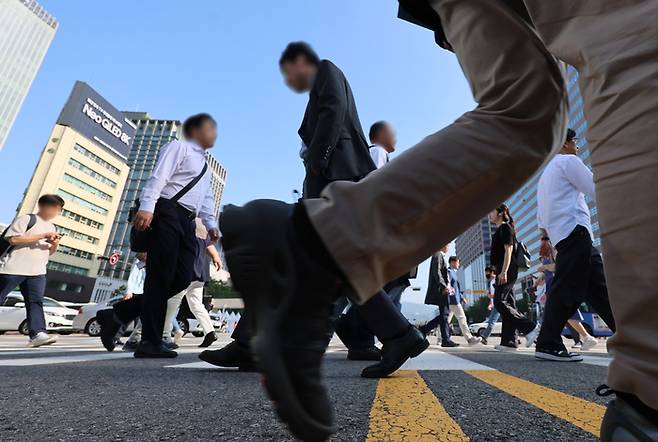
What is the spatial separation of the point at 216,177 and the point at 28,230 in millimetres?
111658

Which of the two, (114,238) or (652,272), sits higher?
(114,238)

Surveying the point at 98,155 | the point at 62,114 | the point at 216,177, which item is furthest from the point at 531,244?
the point at 62,114

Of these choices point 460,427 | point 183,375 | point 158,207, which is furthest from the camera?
point 158,207

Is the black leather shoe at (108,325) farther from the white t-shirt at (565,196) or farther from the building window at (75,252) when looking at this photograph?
the building window at (75,252)

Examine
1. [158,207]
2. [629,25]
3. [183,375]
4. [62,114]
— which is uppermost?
[62,114]

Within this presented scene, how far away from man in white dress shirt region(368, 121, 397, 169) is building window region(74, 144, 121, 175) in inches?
2807

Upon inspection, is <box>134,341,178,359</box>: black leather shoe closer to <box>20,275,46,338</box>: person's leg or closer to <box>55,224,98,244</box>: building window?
<box>20,275,46,338</box>: person's leg

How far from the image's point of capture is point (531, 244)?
94.4m

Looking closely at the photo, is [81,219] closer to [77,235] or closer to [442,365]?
[77,235]

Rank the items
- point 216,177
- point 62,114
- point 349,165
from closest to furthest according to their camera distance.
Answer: point 349,165 → point 62,114 → point 216,177

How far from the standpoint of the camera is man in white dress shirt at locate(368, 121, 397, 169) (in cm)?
380

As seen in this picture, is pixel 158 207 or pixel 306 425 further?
pixel 158 207

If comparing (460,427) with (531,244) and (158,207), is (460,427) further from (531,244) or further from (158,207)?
(531,244)

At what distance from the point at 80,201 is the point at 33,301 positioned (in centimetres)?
6878
